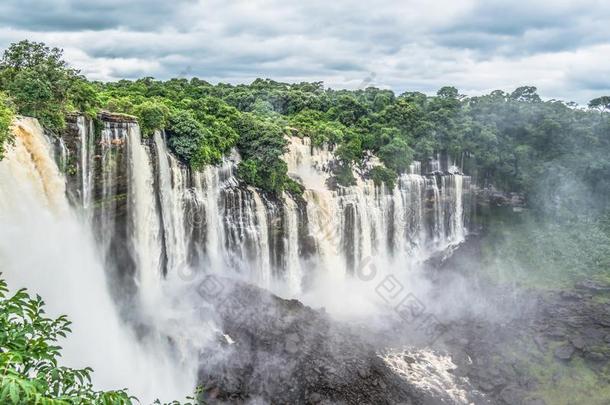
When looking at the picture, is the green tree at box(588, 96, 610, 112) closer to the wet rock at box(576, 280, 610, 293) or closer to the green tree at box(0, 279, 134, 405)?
the wet rock at box(576, 280, 610, 293)

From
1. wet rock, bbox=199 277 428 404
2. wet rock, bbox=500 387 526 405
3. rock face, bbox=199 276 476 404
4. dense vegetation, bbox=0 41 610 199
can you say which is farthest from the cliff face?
wet rock, bbox=500 387 526 405

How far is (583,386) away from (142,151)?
22968 millimetres

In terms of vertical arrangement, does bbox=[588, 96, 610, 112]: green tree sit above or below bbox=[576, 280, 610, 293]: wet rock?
above

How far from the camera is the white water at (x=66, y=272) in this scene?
14.4 m

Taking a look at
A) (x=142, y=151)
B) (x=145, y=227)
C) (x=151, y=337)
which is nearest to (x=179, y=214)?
(x=145, y=227)

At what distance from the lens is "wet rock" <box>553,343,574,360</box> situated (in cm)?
2394

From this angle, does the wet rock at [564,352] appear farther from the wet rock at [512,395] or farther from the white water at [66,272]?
the white water at [66,272]

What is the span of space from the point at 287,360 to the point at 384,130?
2081 centimetres

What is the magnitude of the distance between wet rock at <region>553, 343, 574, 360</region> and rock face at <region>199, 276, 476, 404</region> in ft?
25.2

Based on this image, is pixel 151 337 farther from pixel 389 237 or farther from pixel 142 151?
pixel 389 237

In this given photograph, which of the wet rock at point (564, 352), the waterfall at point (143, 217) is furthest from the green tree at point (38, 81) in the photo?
the wet rock at point (564, 352)

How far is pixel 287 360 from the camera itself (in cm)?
2034

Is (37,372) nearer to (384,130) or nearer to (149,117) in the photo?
(149,117)

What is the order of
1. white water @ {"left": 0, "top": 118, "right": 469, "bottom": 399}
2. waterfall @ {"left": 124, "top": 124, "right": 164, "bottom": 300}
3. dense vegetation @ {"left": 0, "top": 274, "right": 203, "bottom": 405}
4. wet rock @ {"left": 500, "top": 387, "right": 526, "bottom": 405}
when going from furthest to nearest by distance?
wet rock @ {"left": 500, "top": 387, "right": 526, "bottom": 405} < waterfall @ {"left": 124, "top": 124, "right": 164, "bottom": 300} < white water @ {"left": 0, "top": 118, "right": 469, "bottom": 399} < dense vegetation @ {"left": 0, "top": 274, "right": 203, "bottom": 405}
